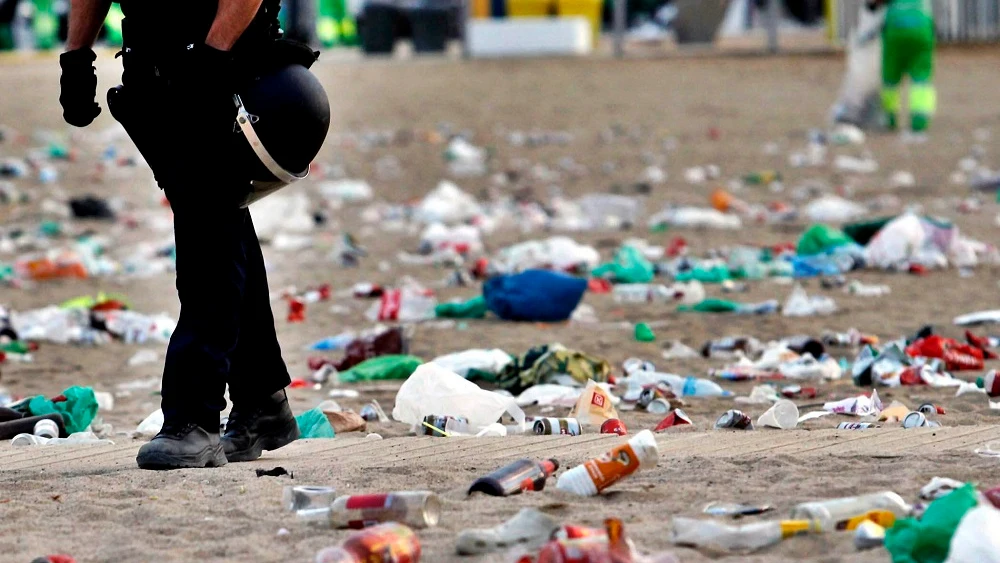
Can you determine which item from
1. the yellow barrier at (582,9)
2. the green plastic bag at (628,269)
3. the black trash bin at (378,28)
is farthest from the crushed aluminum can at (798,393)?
the yellow barrier at (582,9)

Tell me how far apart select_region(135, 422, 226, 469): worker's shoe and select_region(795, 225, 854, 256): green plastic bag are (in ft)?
16.8

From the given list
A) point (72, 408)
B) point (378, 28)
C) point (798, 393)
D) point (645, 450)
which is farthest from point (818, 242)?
A: point (378, 28)

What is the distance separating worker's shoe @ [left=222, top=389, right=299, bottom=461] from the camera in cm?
387

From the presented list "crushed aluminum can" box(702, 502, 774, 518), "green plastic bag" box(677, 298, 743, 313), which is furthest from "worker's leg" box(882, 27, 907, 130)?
"crushed aluminum can" box(702, 502, 774, 518)

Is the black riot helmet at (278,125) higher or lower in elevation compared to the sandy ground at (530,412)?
higher

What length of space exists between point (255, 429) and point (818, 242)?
5.00m

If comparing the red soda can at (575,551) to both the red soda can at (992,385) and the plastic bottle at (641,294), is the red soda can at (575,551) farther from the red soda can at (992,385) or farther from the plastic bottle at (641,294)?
the plastic bottle at (641,294)

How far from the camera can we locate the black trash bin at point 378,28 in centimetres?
2450

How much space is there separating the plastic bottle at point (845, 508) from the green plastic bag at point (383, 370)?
277cm

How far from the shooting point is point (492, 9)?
2459 cm

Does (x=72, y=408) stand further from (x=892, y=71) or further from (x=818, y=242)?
(x=892, y=71)

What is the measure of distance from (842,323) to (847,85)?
29.2 ft

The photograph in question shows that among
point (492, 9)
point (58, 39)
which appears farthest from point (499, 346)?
point (58, 39)

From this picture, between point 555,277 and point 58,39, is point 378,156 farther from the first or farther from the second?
point 58,39
